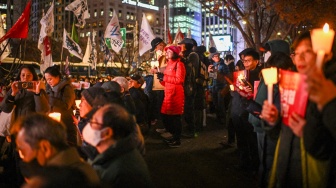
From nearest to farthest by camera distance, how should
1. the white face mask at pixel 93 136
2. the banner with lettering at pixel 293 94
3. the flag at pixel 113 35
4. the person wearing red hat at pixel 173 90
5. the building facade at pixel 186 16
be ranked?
the banner with lettering at pixel 293 94, the white face mask at pixel 93 136, the person wearing red hat at pixel 173 90, the flag at pixel 113 35, the building facade at pixel 186 16

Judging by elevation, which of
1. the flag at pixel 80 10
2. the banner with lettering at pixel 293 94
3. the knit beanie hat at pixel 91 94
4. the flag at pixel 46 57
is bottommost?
the knit beanie hat at pixel 91 94

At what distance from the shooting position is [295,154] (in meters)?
2.91

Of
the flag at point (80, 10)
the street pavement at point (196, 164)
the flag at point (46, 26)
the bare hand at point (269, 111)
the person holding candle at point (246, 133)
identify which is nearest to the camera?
the bare hand at point (269, 111)

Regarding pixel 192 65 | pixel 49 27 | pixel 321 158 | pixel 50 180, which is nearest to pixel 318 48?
pixel 321 158

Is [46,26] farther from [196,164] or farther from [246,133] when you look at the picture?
[246,133]

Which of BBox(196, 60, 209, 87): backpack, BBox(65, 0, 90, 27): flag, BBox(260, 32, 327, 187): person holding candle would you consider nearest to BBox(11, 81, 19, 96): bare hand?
BBox(260, 32, 327, 187): person holding candle

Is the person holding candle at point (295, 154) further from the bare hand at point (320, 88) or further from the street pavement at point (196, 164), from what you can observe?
the street pavement at point (196, 164)

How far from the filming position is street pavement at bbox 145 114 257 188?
5911 millimetres

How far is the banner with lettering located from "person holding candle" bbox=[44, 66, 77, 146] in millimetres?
3664

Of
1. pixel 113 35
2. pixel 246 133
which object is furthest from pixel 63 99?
pixel 113 35

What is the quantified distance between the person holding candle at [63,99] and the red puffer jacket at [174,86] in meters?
2.61

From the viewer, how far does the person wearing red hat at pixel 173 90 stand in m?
7.79

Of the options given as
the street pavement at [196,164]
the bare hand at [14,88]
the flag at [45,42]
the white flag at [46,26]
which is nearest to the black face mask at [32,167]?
the bare hand at [14,88]

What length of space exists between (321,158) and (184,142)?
616 centimetres
